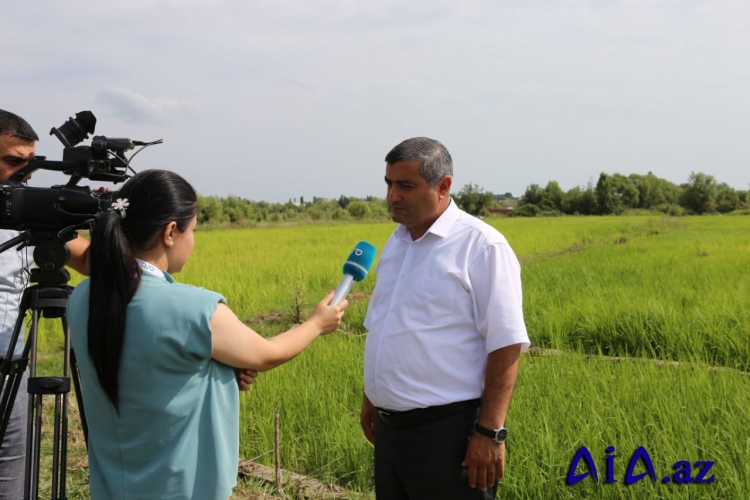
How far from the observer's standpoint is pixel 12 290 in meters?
2.17

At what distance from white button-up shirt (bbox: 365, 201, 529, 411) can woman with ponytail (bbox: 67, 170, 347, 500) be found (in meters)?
0.48

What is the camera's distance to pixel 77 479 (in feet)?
9.70

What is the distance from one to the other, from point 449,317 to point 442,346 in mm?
91

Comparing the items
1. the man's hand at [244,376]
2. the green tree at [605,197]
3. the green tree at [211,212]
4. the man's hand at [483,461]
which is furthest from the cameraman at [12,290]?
the green tree at [605,197]

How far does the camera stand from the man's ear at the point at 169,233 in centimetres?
142

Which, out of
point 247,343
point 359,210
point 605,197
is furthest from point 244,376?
point 605,197

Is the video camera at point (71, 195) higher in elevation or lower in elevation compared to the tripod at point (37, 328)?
higher

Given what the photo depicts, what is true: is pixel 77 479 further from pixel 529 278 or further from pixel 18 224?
pixel 529 278

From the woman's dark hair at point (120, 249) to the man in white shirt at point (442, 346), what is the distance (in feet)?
2.52

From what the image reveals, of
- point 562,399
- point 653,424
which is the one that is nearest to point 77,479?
point 562,399

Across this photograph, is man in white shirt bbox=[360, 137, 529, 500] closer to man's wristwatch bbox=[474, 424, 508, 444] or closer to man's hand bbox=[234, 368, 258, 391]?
man's wristwatch bbox=[474, 424, 508, 444]

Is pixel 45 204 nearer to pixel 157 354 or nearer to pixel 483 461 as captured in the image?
pixel 157 354

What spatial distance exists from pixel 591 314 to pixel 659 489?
3.35 metres

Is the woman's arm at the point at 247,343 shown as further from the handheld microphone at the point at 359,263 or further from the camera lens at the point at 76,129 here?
the camera lens at the point at 76,129
